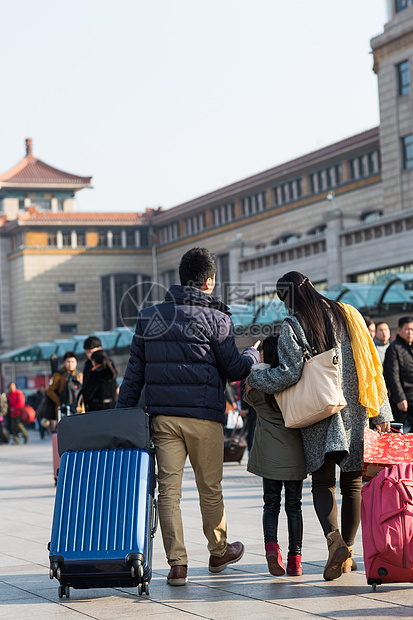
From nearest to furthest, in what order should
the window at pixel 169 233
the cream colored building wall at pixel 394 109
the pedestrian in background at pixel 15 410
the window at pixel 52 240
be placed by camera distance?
1. the pedestrian in background at pixel 15 410
2. the cream colored building wall at pixel 394 109
3. the window at pixel 169 233
4. the window at pixel 52 240

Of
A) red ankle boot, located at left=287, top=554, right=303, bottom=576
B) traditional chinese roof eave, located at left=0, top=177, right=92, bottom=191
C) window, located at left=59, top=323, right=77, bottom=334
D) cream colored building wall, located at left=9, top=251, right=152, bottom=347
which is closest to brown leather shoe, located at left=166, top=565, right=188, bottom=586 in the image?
red ankle boot, located at left=287, top=554, right=303, bottom=576

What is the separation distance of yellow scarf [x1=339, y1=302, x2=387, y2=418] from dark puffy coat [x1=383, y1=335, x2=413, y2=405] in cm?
452

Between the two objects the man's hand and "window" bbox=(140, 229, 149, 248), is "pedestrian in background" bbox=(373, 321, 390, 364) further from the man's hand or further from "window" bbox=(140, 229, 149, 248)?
"window" bbox=(140, 229, 149, 248)

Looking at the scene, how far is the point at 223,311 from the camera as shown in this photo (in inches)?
241

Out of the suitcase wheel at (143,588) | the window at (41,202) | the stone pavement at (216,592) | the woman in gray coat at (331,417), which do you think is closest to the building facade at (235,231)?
the window at (41,202)

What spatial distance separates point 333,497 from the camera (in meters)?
5.81

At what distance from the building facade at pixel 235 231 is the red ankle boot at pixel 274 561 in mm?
25043

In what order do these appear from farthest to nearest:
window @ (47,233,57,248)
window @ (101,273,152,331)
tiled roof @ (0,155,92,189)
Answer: tiled roof @ (0,155,92,189) → window @ (101,273,152,331) → window @ (47,233,57,248)

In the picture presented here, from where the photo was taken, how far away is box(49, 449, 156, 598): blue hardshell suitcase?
5.28 meters

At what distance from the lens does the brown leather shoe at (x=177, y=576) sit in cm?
569

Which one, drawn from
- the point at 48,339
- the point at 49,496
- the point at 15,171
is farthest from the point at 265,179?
the point at 49,496

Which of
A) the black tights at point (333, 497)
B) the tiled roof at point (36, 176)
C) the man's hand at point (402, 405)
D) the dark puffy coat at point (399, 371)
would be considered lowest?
the black tights at point (333, 497)

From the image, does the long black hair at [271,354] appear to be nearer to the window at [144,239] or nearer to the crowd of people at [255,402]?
the crowd of people at [255,402]

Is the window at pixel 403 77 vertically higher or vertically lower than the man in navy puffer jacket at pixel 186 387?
higher
